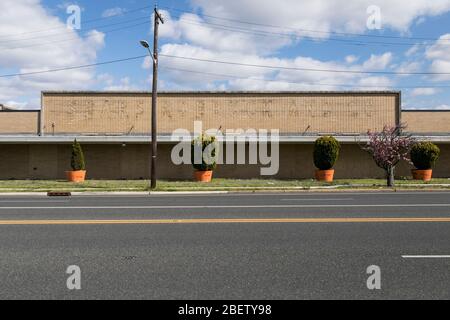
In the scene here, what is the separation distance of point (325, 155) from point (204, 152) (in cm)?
756

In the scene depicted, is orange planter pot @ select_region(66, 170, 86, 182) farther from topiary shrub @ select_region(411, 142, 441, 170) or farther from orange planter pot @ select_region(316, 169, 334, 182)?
topiary shrub @ select_region(411, 142, 441, 170)

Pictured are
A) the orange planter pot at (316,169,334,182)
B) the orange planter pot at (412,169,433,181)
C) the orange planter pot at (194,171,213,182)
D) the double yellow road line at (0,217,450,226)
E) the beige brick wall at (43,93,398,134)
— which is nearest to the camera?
the double yellow road line at (0,217,450,226)

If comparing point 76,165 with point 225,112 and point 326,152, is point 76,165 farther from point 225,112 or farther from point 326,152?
point 326,152

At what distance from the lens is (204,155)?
2431 centimetres

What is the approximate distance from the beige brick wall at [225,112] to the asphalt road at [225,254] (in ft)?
68.6

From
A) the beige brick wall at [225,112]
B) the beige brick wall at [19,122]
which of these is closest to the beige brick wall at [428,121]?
the beige brick wall at [225,112]

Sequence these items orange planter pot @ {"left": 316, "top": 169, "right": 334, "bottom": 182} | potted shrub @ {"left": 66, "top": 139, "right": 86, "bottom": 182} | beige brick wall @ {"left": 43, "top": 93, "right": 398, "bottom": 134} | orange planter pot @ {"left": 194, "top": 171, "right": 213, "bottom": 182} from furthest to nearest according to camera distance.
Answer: beige brick wall @ {"left": 43, "top": 93, "right": 398, "bottom": 134}, orange planter pot @ {"left": 316, "top": 169, "right": 334, "bottom": 182}, potted shrub @ {"left": 66, "top": 139, "right": 86, "bottom": 182}, orange planter pot @ {"left": 194, "top": 171, "right": 213, "bottom": 182}

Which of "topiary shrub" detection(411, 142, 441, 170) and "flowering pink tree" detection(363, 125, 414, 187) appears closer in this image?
"flowering pink tree" detection(363, 125, 414, 187)

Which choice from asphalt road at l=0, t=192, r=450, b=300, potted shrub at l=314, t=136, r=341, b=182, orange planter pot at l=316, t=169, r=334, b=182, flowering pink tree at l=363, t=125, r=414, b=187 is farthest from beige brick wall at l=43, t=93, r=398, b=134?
asphalt road at l=0, t=192, r=450, b=300

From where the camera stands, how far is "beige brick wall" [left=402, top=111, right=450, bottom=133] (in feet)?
103

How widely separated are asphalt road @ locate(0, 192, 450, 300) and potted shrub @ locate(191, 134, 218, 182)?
13409 mm

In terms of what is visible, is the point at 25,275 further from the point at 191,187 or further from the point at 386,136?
the point at 386,136

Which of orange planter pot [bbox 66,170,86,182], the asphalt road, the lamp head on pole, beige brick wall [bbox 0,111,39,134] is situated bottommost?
the asphalt road

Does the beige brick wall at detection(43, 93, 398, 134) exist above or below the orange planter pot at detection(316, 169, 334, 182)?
above
